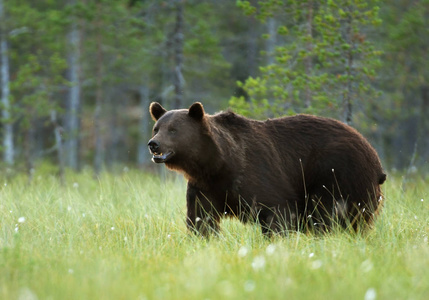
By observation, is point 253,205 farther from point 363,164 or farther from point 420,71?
point 420,71

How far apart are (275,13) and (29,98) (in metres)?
7.72

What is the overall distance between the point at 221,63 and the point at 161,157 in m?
12.3

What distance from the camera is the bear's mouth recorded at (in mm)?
5562

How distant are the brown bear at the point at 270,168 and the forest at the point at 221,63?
288 cm

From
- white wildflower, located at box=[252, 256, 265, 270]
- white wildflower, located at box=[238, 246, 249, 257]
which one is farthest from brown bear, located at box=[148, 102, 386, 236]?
white wildflower, located at box=[252, 256, 265, 270]

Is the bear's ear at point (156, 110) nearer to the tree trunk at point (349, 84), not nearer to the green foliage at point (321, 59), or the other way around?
the green foliage at point (321, 59)

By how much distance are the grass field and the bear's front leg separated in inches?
5.2

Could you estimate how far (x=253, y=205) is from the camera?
18.6 ft

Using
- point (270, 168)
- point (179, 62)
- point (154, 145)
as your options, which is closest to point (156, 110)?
point (154, 145)

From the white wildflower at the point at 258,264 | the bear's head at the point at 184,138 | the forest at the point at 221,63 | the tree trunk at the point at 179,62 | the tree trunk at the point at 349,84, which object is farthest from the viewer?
the tree trunk at the point at 179,62

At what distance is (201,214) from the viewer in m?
5.74

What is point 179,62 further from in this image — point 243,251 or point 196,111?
point 243,251

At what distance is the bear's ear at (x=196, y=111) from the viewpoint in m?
5.67

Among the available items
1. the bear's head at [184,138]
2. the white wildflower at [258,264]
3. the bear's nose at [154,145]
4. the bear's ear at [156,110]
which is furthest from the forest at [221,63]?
the white wildflower at [258,264]
